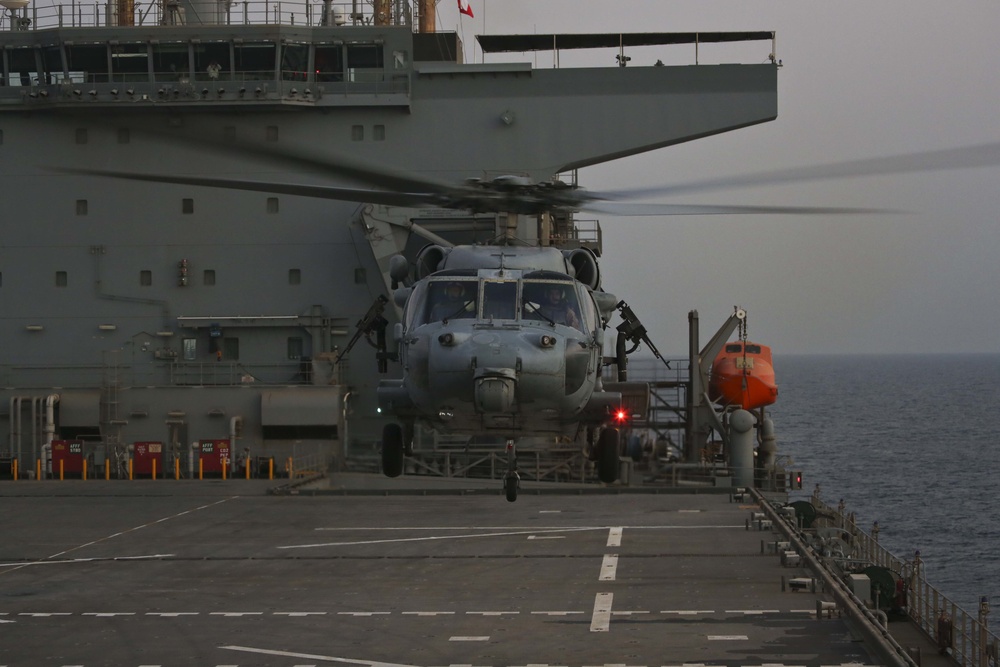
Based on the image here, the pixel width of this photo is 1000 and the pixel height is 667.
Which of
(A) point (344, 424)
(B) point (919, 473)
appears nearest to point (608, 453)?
(A) point (344, 424)

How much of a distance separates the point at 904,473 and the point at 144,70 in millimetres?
50994

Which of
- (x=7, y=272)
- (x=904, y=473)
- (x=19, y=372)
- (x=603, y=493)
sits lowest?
(x=904, y=473)

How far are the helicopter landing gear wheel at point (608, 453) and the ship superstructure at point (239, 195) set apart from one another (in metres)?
18.2

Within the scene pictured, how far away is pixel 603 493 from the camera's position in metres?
38.2

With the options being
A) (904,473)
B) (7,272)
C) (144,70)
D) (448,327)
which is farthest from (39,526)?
(904,473)

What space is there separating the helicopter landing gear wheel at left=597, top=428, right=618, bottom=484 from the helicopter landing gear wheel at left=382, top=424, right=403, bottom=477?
297 cm

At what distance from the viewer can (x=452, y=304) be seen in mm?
19125

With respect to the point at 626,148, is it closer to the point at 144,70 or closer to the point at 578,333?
the point at 144,70

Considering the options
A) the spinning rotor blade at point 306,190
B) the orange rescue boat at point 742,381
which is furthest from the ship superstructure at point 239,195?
the spinning rotor blade at point 306,190

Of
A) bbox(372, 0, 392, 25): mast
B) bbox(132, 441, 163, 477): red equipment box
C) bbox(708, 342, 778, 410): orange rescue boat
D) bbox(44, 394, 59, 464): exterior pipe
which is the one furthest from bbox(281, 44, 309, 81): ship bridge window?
bbox(708, 342, 778, 410): orange rescue boat

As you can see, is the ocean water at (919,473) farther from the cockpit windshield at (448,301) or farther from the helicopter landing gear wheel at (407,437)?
the cockpit windshield at (448,301)

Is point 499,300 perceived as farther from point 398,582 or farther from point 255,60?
point 255,60

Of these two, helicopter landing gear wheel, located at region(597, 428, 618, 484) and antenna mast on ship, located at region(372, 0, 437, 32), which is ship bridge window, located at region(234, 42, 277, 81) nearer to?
antenna mast on ship, located at region(372, 0, 437, 32)

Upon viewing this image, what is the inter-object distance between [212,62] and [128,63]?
2.40 metres
